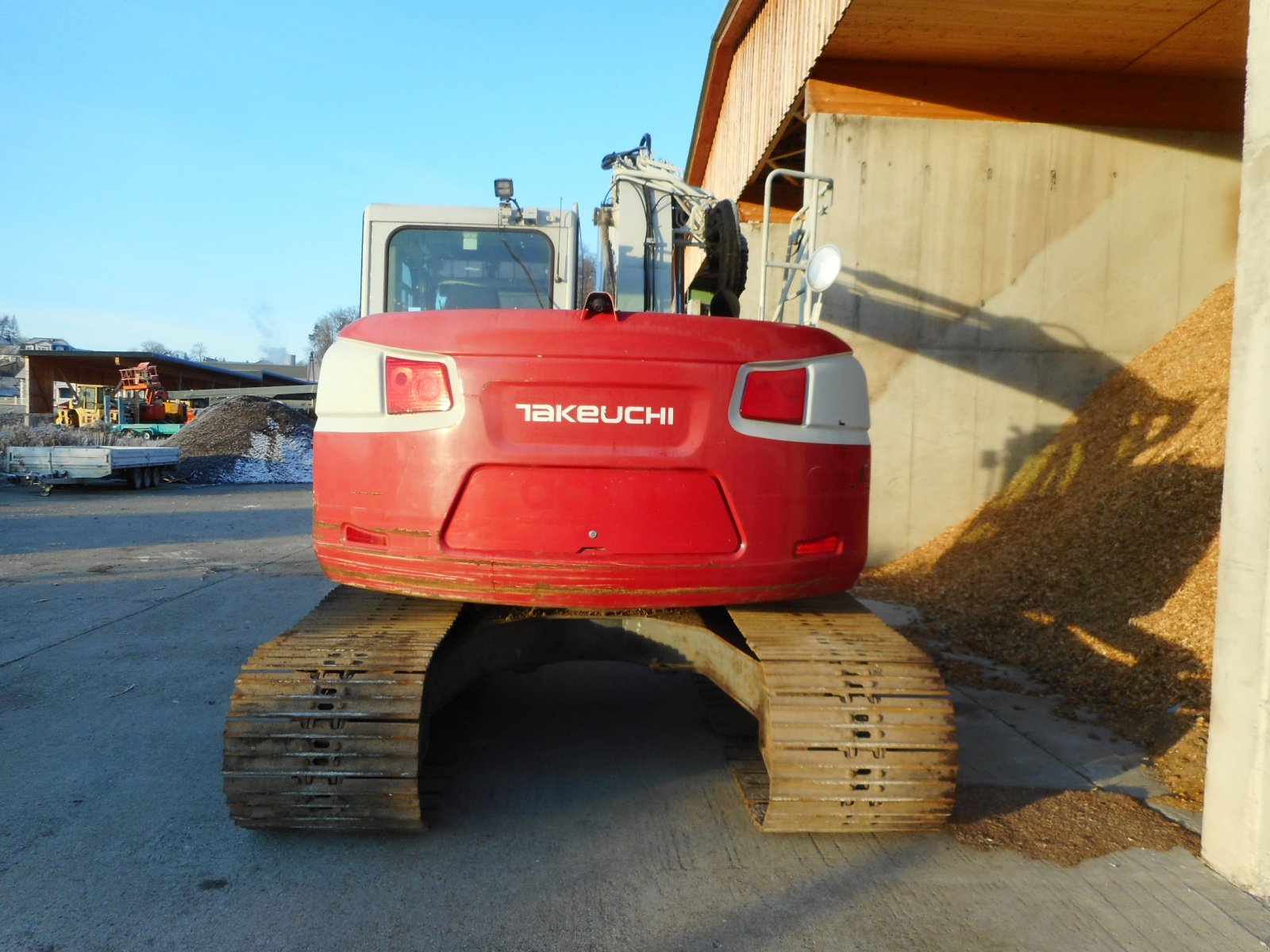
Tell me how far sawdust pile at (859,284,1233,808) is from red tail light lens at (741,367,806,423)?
7.54ft

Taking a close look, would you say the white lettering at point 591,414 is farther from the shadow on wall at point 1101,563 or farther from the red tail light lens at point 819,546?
the shadow on wall at point 1101,563

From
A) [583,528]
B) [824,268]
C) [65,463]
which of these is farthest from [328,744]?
[65,463]

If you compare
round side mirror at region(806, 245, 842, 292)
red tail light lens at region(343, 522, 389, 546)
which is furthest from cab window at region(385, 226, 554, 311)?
red tail light lens at region(343, 522, 389, 546)

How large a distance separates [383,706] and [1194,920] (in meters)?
2.65

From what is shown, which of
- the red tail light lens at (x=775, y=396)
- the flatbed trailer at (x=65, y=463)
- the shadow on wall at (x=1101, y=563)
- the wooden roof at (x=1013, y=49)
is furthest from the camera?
the flatbed trailer at (x=65, y=463)

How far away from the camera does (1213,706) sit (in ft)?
10.5

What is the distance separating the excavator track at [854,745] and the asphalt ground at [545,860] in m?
0.18

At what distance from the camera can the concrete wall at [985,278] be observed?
9.25 m

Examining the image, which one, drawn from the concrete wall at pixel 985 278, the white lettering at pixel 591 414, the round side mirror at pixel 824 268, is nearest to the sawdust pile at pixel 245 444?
the concrete wall at pixel 985 278

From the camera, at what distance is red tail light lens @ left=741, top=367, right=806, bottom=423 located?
337 cm

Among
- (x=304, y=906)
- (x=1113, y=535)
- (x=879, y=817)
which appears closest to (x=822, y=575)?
(x=879, y=817)

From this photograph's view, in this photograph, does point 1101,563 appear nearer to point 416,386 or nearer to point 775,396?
point 775,396

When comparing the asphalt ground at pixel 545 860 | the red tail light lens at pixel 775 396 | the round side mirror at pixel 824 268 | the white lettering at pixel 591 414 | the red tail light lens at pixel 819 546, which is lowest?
the asphalt ground at pixel 545 860

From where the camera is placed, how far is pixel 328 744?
318 centimetres
